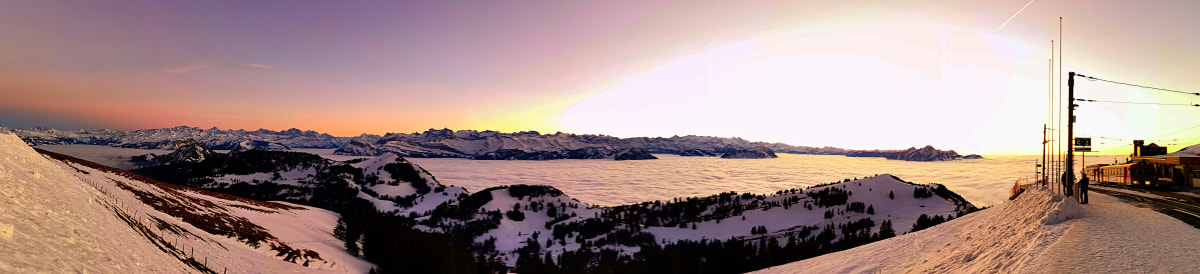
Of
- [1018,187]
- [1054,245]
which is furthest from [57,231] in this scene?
[1018,187]

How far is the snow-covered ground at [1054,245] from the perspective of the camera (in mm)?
9250

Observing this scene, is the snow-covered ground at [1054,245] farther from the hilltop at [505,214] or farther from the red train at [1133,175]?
the red train at [1133,175]

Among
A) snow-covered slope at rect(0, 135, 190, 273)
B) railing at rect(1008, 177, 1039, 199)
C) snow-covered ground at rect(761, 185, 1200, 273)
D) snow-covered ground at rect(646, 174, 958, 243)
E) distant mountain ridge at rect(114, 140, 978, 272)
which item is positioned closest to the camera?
snow-covered slope at rect(0, 135, 190, 273)

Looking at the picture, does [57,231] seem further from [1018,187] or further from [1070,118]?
[1018,187]

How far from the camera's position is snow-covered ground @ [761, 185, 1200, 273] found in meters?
9.25

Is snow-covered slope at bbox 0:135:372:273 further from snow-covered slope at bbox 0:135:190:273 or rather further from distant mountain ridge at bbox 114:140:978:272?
distant mountain ridge at bbox 114:140:978:272

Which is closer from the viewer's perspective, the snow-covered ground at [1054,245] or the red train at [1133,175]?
the snow-covered ground at [1054,245]

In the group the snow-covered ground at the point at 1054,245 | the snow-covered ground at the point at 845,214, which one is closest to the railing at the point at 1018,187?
the snow-covered ground at the point at 1054,245

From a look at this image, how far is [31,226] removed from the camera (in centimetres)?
735

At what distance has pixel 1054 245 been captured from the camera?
35.0 feet

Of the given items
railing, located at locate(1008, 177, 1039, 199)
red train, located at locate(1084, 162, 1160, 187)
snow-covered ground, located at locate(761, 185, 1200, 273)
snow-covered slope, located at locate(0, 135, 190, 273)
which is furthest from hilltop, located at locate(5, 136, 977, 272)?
snow-covered ground, located at locate(761, 185, 1200, 273)

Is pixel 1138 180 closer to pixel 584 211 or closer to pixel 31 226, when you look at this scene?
pixel 31 226

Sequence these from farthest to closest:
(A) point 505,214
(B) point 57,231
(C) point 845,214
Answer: (A) point 505,214 → (C) point 845,214 → (B) point 57,231

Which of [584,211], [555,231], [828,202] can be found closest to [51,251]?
[828,202]
